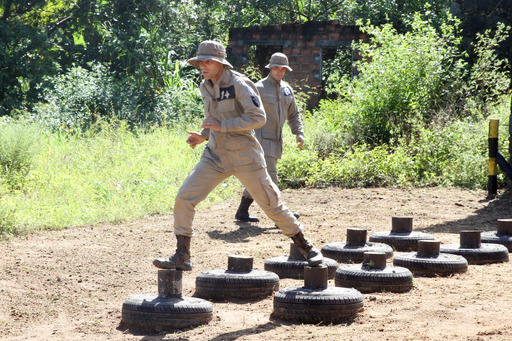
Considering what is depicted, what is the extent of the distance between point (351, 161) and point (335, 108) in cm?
318

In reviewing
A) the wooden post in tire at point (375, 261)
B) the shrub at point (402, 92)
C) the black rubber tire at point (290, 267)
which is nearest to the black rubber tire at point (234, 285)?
the black rubber tire at point (290, 267)

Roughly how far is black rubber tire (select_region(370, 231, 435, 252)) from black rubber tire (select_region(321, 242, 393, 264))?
0.64m

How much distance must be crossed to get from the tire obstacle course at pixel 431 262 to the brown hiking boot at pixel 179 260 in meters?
2.14

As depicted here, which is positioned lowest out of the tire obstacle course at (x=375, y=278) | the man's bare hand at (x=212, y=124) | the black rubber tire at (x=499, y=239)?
the tire obstacle course at (x=375, y=278)

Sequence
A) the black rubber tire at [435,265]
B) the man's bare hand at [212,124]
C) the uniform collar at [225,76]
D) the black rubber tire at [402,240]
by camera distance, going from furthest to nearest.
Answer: the black rubber tire at [402,240], the black rubber tire at [435,265], the uniform collar at [225,76], the man's bare hand at [212,124]

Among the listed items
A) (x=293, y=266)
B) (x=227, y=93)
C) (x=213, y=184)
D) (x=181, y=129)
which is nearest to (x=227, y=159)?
(x=213, y=184)

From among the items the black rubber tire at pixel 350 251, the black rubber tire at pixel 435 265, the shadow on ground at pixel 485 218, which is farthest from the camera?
the shadow on ground at pixel 485 218

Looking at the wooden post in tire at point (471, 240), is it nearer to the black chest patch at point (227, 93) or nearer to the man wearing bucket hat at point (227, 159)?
the man wearing bucket hat at point (227, 159)

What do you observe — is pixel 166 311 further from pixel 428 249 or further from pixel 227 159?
pixel 428 249

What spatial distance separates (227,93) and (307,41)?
15.2 m

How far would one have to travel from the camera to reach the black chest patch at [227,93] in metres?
5.05

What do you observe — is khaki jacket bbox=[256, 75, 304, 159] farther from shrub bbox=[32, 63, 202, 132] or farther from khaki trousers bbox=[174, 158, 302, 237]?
Answer: shrub bbox=[32, 63, 202, 132]

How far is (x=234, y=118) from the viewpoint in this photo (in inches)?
196

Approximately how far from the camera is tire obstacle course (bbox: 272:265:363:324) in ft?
14.8
